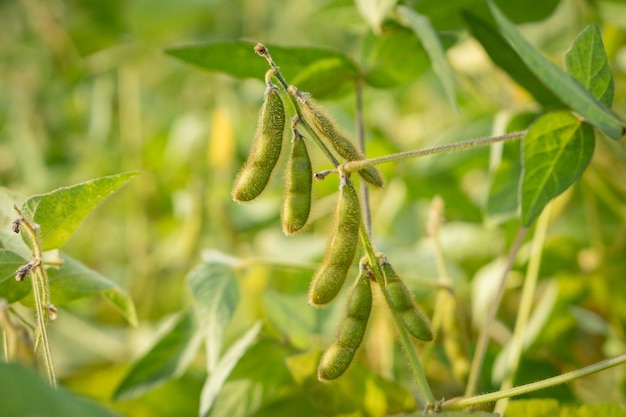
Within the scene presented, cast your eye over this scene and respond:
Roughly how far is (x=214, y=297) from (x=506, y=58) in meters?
0.42

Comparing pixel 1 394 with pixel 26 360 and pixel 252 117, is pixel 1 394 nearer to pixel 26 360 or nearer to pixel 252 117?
pixel 26 360

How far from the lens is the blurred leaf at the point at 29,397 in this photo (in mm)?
349

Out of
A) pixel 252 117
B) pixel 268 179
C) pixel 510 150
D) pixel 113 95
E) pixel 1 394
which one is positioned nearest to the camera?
pixel 1 394

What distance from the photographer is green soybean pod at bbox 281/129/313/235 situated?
56 centimetres

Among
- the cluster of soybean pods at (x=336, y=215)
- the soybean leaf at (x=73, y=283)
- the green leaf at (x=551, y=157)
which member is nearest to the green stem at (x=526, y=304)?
the green leaf at (x=551, y=157)

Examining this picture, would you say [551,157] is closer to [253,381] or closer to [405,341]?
[405,341]

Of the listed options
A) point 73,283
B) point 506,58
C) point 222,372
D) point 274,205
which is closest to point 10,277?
point 73,283

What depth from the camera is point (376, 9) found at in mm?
794

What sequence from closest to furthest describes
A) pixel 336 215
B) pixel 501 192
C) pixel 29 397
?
pixel 29 397
pixel 336 215
pixel 501 192

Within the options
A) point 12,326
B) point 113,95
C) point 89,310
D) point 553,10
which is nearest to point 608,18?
point 553,10

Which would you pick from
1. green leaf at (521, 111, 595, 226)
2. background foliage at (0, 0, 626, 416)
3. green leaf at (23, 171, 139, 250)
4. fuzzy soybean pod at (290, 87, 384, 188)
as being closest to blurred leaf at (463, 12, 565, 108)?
background foliage at (0, 0, 626, 416)

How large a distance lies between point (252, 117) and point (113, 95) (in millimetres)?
438

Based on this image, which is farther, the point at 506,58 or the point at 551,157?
the point at 506,58

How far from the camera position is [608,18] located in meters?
1.01
